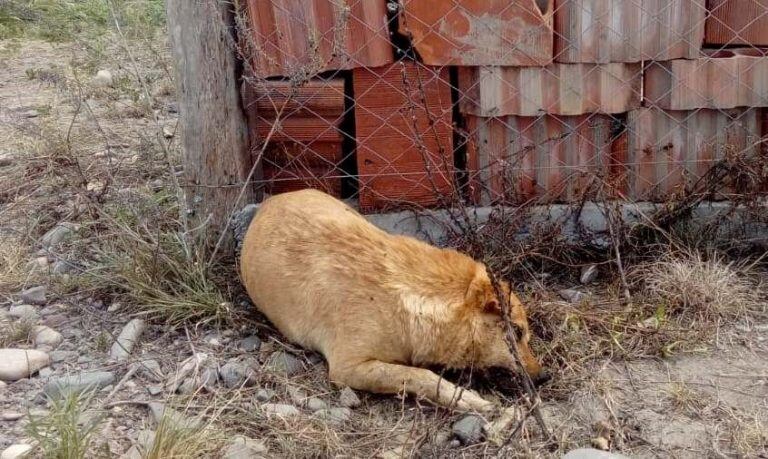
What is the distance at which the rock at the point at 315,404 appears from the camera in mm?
3752

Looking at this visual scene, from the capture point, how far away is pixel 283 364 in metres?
4.04

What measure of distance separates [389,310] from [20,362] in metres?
1.61

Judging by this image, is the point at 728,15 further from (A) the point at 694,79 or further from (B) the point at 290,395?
(B) the point at 290,395

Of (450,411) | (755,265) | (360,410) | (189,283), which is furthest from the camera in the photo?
(755,265)

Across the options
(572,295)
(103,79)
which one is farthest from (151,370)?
(103,79)

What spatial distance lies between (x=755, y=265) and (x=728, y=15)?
4.34 feet

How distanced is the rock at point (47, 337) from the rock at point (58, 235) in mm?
1020

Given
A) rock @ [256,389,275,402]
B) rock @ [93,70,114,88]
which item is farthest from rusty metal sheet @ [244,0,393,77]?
rock @ [93,70,114,88]

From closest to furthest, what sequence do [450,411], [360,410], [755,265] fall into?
[450,411] → [360,410] → [755,265]

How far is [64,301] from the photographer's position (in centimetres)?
462

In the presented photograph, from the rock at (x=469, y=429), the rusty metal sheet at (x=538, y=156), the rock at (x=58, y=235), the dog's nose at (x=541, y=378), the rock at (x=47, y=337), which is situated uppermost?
the rusty metal sheet at (x=538, y=156)

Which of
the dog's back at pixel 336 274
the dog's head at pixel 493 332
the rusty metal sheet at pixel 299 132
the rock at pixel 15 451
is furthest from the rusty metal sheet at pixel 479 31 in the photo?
the rock at pixel 15 451

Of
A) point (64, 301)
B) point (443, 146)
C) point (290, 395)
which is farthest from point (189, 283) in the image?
point (443, 146)

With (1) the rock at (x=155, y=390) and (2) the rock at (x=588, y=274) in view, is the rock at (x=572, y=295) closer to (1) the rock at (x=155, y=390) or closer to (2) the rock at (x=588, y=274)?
(2) the rock at (x=588, y=274)
